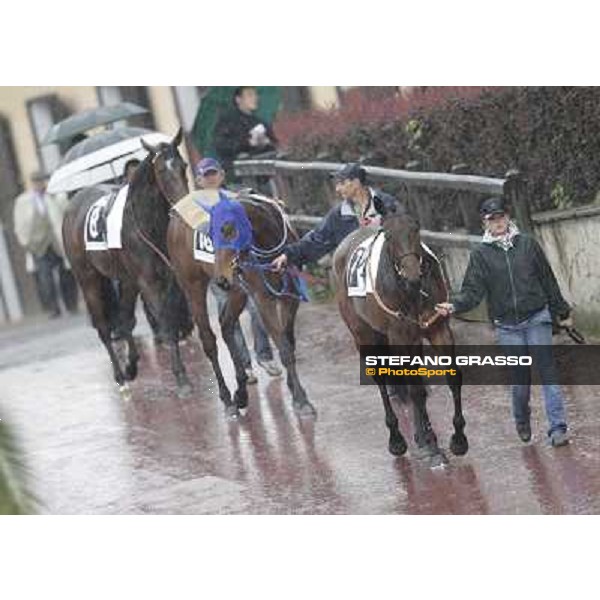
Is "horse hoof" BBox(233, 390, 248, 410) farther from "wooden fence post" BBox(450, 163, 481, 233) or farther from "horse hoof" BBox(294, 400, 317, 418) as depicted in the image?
"wooden fence post" BBox(450, 163, 481, 233)

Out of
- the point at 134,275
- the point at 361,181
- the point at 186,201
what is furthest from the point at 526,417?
the point at 134,275

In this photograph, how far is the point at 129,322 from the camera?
12758 millimetres

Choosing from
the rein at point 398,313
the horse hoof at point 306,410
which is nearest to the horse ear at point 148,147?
the horse hoof at point 306,410

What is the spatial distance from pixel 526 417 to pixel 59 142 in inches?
147

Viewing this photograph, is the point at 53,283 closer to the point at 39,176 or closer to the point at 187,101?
the point at 39,176

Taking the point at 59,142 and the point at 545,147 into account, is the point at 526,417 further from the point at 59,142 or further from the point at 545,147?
the point at 59,142

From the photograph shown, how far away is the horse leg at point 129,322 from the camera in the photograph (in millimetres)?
12641

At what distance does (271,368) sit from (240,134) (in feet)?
5.27

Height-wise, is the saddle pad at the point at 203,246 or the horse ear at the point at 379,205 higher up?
the horse ear at the point at 379,205

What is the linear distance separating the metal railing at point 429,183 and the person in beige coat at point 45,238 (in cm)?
135

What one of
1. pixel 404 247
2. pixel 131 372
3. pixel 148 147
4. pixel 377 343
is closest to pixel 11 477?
pixel 404 247

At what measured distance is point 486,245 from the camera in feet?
32.2

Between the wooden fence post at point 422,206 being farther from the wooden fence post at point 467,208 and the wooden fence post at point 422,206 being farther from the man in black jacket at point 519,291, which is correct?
the man in black jacket at point 519,291
